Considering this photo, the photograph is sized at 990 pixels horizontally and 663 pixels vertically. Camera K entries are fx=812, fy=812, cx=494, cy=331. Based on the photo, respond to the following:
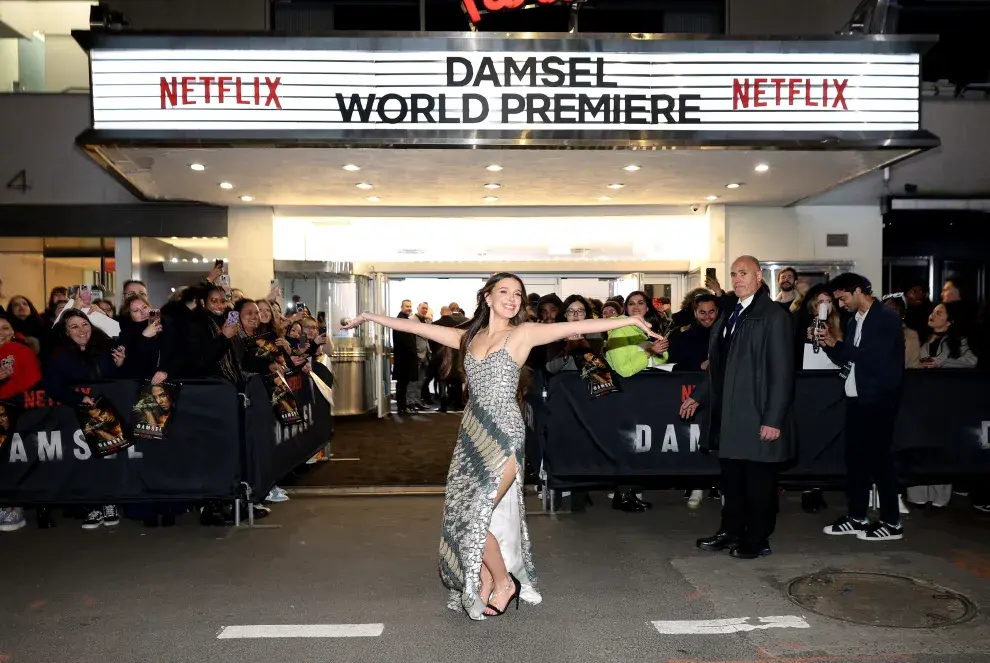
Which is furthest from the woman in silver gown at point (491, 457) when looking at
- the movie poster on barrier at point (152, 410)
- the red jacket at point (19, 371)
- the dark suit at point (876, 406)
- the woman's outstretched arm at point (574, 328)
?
the red jacket at point (19, 371)

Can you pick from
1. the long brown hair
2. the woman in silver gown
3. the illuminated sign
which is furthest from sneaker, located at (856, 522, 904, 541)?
the illuminated sign

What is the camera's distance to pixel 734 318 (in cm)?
604

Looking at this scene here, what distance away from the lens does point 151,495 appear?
6.84m

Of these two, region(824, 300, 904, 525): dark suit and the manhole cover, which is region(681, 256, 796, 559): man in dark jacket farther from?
region(824, 300, 904, 525): dark suit

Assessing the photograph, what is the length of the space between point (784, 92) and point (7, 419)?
8.90 metres

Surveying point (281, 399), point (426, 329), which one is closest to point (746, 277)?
point (426, 329)

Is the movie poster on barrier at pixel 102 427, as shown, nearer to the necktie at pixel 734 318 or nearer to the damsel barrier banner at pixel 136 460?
the damsel barrier banner at pixel 136 460

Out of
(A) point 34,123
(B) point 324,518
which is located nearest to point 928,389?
(B) point 324,518

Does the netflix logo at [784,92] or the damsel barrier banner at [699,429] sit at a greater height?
the netflix logo at [784,92]

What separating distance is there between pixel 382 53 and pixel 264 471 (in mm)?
5139

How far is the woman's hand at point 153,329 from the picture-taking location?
712 centimetres

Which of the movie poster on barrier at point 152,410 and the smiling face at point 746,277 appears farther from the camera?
the movie poster on barrier at point 152,410

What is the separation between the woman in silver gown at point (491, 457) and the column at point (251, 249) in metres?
10.5

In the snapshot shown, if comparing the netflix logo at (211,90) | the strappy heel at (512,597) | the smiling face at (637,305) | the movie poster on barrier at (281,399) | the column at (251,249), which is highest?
the netflix logo at (211,90)
